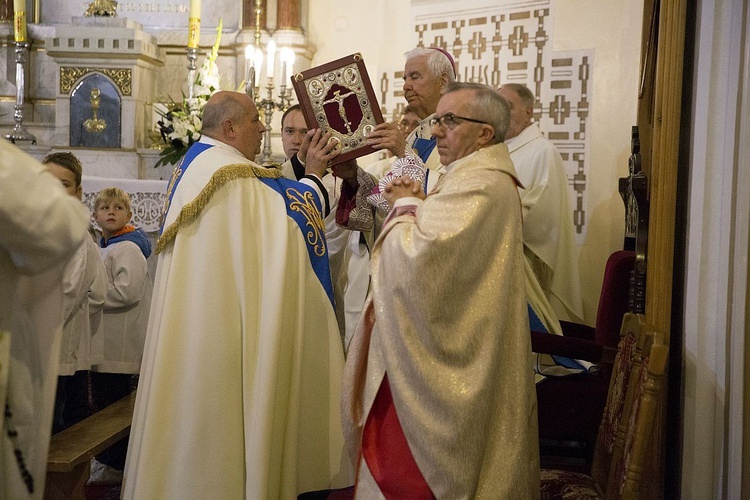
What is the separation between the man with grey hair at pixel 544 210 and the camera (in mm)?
4910

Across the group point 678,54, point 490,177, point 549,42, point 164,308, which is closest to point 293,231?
point 164,308

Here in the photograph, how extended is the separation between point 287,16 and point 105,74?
1554 mm

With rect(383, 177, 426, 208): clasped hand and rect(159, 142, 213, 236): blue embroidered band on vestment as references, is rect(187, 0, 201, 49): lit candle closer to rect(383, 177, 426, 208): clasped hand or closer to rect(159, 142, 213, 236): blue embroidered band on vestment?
rect(159, 142, 213, 236): blue embroidered band on vestment

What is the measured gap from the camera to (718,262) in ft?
9.81

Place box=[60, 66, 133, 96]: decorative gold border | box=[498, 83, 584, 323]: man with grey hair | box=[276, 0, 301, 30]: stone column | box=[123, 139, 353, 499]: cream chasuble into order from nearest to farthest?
box=[123, 139, 353, 499]: cream chasuble → box=[498, 83, 584, 323]: man with grey hair → box=[60, 66, 133, 96]: decorative gold border → box=[276, 0, 301, 30]: stone column

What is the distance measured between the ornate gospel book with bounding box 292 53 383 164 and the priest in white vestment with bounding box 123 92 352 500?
295mm

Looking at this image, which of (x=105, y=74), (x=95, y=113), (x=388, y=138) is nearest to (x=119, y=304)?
(x=388, y=138)

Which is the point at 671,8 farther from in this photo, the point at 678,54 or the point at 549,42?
the point at 549,42

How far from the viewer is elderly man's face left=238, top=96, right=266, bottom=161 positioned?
3.87 m

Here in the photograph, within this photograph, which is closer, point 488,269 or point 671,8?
point 488,269

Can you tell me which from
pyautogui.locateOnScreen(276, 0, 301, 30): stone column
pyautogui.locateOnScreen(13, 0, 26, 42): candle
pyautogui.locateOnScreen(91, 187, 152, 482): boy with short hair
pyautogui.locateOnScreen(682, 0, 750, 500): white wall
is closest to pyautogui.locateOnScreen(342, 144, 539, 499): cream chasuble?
pyautogui.locateOnScreen(682, 0, 750, 500): white wall

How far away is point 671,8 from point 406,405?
166 cm

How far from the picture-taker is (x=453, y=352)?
2781 mm

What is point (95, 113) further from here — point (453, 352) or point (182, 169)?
point (453, 352)
